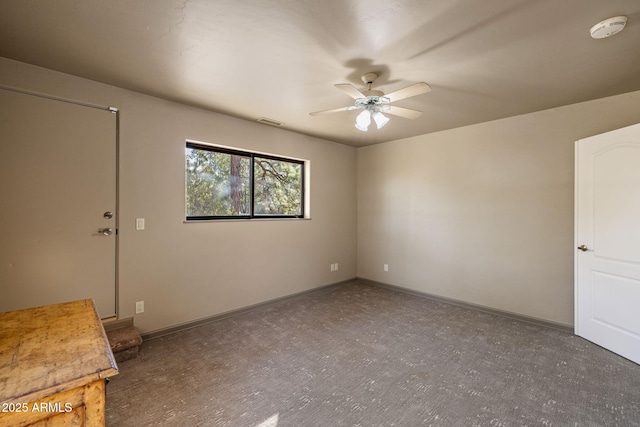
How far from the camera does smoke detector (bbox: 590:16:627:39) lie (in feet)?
5.39

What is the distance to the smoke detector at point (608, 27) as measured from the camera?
1.64 m

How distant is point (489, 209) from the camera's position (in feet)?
12.0

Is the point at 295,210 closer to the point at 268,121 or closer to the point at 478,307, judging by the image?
the point at 268,121

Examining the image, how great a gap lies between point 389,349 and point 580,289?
83.0 inches

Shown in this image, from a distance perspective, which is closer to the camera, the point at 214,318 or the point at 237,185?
the point at 214,318

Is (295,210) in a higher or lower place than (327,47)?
lower

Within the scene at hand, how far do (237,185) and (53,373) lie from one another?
286 centimetres

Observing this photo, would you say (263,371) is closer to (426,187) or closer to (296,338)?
(296,338)

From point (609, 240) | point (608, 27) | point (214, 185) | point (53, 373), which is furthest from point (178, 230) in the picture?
point (609, 240)

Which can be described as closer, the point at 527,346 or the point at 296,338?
the point at 527,346

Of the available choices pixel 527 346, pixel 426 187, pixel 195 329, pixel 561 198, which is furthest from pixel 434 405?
pixel 426 187

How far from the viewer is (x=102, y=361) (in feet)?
3.42

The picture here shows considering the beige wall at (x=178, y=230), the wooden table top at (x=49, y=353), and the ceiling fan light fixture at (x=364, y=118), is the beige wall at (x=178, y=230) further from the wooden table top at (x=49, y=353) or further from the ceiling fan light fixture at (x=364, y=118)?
the ceiling fan light fixture at (x=364, y=118)

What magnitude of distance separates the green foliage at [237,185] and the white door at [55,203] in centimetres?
82
